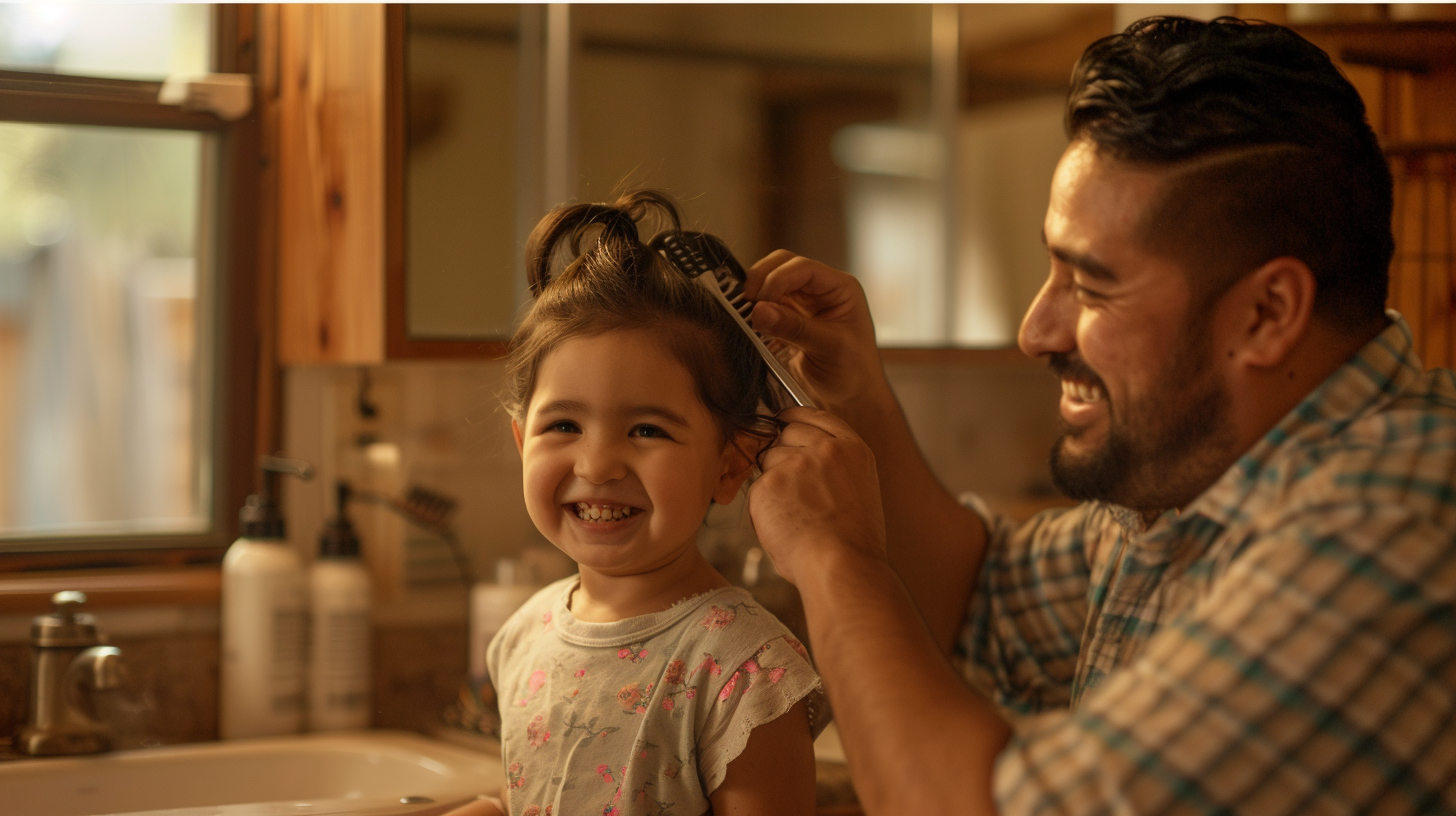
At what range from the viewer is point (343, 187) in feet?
4.91

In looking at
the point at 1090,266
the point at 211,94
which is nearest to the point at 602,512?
the point at 1090,266

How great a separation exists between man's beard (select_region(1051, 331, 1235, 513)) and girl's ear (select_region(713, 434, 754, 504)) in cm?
25

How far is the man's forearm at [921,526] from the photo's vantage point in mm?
1209

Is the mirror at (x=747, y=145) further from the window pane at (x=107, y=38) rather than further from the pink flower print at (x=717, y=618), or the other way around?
the pink flower print at (x=717, y=618)

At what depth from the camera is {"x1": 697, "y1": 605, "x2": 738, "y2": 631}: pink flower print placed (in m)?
0.97

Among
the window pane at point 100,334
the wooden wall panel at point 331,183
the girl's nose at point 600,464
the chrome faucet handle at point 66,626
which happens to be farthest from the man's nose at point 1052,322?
the window pane at point 100,334

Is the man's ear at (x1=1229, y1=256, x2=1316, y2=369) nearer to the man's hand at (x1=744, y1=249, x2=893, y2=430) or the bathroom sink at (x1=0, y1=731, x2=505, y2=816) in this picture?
the man's hand at (x1=744, y1=249, x2=893, y2=430)

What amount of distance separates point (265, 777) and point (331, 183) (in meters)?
0.69

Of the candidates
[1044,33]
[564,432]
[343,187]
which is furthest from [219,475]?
[1044,33]

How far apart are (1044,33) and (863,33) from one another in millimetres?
299

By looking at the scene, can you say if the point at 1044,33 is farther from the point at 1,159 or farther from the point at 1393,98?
the point at 1,159

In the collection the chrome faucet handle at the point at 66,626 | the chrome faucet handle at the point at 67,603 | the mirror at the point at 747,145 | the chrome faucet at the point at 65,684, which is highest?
the mirror at the point at 747,145

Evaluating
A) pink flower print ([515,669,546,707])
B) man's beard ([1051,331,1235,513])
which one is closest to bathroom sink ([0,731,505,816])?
pink flower print ([515,669,546,707])

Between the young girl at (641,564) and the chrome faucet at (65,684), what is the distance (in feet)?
1.80
